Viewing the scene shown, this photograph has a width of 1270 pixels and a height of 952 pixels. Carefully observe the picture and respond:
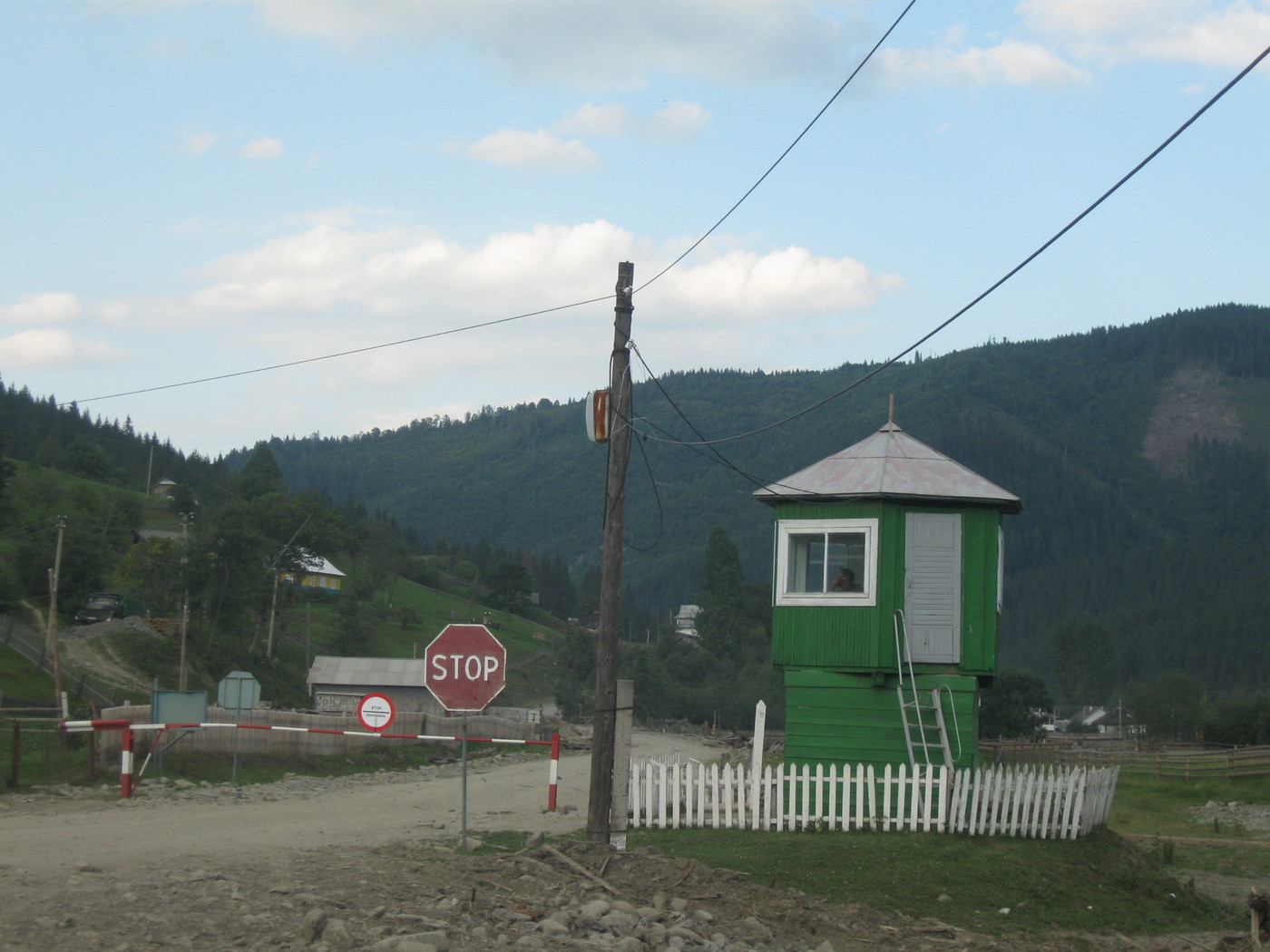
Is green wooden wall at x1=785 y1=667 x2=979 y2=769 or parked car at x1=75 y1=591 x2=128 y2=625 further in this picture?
parked car at x1=75 y1=591 x2=128 y2=625

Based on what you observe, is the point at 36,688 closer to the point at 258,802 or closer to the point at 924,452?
the point at 258,802

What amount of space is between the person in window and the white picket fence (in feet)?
9.60

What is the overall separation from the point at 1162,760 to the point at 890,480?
39.1 metres

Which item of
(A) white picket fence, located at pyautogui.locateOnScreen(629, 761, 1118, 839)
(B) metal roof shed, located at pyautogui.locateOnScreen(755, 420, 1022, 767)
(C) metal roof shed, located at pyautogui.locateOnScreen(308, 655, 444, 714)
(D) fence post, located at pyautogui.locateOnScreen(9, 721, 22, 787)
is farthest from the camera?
(C) metal roof shed, located at pyautogui.locateOnScreen(308, 655, 444, 714)

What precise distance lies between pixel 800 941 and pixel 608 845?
3241mm

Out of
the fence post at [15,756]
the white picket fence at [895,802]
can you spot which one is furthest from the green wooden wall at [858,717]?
the fence post at [15,756]

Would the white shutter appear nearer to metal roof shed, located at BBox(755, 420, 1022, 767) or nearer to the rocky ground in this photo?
metal roof shed, located at BBox(755, 420, 1022, 767)

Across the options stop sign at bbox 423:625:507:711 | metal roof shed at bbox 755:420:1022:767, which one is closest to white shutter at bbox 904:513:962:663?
metal roof shed at bbox 755:420:1022:767

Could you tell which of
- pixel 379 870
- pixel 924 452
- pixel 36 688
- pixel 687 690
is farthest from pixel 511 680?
pixel 379 870

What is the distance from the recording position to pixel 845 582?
811 inches

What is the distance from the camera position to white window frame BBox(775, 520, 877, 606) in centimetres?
2022

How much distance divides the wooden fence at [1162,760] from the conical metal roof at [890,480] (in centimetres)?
2538

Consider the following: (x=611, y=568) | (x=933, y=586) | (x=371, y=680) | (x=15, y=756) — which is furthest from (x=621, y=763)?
(x=371, y=680)

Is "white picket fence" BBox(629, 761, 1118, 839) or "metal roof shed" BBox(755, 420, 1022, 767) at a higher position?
"metal roof shed" BBox(755, 420, 1022, 767)
